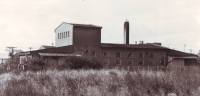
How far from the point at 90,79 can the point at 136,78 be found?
10.8 feet

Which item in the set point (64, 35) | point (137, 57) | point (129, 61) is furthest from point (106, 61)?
point (64, 35)

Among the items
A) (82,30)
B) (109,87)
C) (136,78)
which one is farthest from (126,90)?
(82,30)

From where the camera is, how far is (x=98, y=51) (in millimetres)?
41719

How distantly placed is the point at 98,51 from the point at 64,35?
6084mm

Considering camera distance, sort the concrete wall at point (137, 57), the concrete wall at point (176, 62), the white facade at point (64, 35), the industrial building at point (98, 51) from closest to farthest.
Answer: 1. the industrial building at point (98, 51)
2. the white facade at point (64, 35)
3. the concrete wall at point (137, 57)
4. the concrete wall at point (176, 62)

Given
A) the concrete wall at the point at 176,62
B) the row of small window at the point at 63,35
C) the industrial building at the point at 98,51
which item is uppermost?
the row of small window at the point at 63,35

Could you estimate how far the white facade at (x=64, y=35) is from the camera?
4138 cm

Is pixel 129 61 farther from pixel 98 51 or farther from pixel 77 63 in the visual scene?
pixel 77 63

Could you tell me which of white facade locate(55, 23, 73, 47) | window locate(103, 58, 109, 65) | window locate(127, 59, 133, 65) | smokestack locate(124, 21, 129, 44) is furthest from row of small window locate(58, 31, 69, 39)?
smokestack locate(124, 21, 129, 44)

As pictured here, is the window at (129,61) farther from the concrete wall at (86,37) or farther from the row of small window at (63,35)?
the row of small window at (63,35)

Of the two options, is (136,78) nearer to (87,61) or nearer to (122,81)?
(122,81)

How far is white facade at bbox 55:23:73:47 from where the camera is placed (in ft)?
136

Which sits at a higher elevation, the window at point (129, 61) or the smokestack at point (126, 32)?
the smokestack at point (126, 32)

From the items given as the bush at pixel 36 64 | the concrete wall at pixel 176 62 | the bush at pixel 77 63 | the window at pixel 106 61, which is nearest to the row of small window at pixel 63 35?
the window at pixel 106 61
